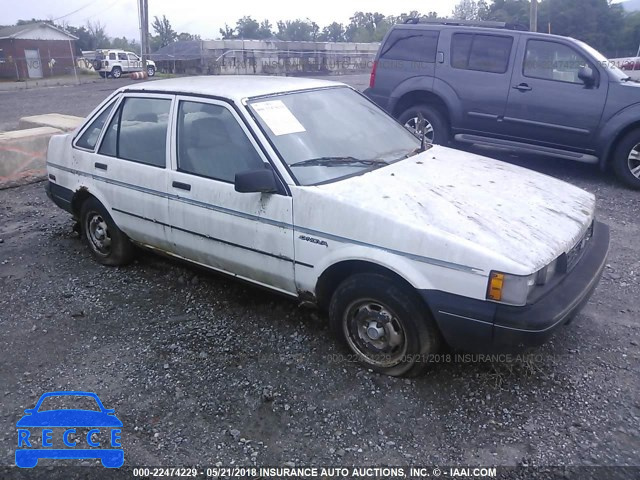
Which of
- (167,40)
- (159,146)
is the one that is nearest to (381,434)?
(159,146)

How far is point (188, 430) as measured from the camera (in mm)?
2955

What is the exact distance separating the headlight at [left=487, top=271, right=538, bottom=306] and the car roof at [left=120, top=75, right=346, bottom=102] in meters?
2.06

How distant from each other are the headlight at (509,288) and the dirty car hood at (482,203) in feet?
0.24

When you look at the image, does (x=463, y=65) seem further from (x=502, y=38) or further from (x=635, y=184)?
(x=635, y=184)

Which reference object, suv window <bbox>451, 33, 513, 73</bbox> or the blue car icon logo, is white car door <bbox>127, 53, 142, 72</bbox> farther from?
the blue car icon logo

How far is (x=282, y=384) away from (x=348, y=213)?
1090mm

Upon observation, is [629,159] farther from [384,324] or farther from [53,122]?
[53,122]

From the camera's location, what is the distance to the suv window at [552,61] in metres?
7.20

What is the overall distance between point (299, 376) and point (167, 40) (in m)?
81.6

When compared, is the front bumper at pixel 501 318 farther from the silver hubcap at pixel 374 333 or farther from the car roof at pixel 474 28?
the car roof at pixel 474 28

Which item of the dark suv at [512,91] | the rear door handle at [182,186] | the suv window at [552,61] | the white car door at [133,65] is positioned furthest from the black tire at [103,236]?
the white car door at [133,65]

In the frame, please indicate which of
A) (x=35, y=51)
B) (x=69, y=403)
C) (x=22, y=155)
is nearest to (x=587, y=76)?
(x=69, y=403)

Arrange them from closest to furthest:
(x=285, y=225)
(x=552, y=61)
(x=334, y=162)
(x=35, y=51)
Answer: (x=285, y=225), (x=334, y=162), (x=552, y=61), (x=35, y=51)

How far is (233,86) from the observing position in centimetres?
407
